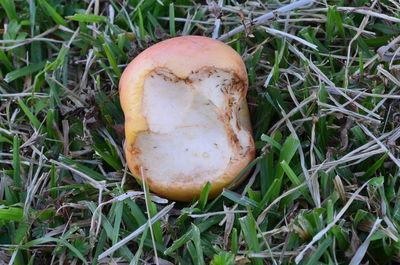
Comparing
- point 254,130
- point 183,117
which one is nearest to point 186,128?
point 183,117

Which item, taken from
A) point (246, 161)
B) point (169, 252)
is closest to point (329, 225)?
point (246, 161)

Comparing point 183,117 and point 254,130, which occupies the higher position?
point 183,117

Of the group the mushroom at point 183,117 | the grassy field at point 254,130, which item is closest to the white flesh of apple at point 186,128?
the mushroom at point 183,117

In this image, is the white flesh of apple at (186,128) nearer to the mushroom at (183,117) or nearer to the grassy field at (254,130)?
the mushroom at (183,117)

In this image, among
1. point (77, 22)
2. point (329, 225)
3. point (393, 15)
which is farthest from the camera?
point (77, 22)

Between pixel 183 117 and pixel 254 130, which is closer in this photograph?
pixel 183 117

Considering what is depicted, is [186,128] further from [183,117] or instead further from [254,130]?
[254,130]

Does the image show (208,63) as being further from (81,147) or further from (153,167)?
(81,147)
